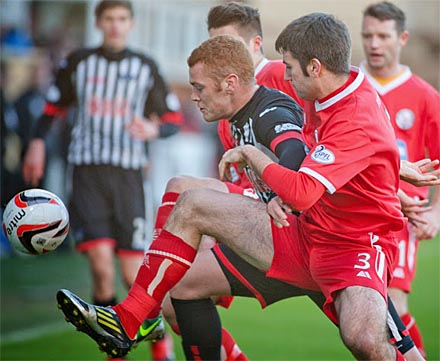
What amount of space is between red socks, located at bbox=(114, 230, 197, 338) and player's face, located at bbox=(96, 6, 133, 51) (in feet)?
11.3

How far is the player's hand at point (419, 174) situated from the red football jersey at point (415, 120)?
4.41 ft

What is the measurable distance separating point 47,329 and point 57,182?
231 inches

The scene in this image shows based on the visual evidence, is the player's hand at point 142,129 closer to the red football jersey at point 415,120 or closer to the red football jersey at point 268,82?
the red football jersey at point 268,82

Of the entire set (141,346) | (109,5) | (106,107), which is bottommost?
(141,346)

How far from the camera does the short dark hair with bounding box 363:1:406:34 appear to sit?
704cm

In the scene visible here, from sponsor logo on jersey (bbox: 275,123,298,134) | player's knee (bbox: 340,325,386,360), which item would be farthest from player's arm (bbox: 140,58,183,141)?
player's knee (bbox: 340,325,386,360)

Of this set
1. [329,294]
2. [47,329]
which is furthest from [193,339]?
[47,329]

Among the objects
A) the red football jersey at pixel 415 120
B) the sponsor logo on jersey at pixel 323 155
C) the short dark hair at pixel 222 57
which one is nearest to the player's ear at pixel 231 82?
the short dark hair at pixel 222 57

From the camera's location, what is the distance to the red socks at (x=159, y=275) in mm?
5191

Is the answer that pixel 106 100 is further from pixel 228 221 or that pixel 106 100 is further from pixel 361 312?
pixel 361 312

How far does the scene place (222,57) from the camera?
5320 mm

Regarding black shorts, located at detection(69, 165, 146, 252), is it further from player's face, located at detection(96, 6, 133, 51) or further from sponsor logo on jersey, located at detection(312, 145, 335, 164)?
sponsor logo on jersey, located at detection(312, 145, 335, 164)

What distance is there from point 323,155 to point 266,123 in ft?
1.61

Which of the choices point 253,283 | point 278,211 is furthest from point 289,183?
point 253,283
